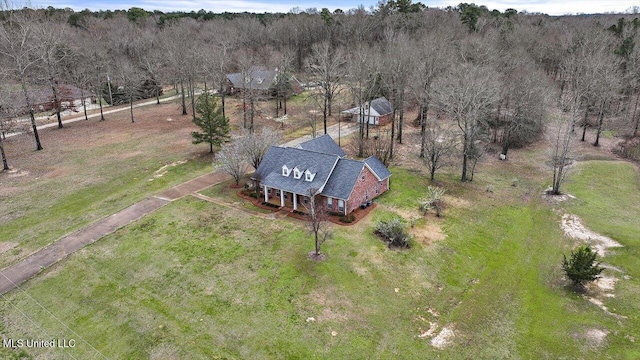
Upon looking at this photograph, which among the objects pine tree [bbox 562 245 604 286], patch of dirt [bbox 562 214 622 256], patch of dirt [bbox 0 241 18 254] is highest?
pine tree [bbox 562 245 604 286]

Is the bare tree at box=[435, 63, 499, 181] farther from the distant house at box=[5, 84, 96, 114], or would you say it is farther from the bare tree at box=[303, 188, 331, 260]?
the distant house at box=[5, 84, 96, 114]

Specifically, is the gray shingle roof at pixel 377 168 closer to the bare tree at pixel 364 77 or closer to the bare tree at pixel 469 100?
the bare tree at pixel 469 100

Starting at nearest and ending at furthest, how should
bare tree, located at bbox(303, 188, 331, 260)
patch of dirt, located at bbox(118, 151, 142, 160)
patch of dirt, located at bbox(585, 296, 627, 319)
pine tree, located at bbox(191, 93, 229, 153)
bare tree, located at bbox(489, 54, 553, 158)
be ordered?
1. patch of dirt, located at bbox(585, 296, 627, 319)
2. bare tree, located at bbox(303, 188, 331, 260)
3. pine tree, located at bbox(191, 93, 229, 153)
4. bare tree, located at bbox(489, 54, 553, 158)
5. patch of dirt, located at bbox(118, 151, 142, 160)

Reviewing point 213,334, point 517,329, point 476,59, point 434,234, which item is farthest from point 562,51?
point 213,334

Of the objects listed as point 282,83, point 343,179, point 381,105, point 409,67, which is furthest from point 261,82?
point 343,179

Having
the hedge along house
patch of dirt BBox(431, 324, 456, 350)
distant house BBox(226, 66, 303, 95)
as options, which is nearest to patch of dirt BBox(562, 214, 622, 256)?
patch of dirt BBox(431, 324, 456, 350)

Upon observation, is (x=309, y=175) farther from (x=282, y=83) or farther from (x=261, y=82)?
(x=261, y=82)

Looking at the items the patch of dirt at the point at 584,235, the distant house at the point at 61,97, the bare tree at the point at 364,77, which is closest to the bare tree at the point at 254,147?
the bare tree at the point at 364,77
